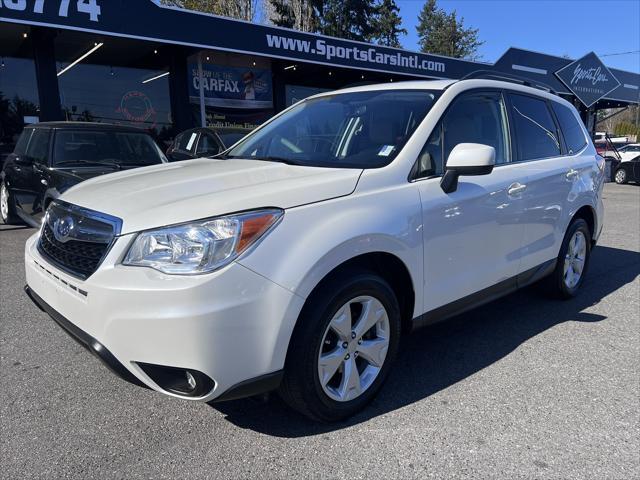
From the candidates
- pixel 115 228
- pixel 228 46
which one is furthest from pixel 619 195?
pixel 115 228

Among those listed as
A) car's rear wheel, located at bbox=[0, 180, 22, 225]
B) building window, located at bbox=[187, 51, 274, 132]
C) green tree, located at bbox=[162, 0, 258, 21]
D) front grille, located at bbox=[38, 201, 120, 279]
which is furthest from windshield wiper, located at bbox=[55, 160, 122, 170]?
green tree, located at bbox=[162, 0, 258, 21]

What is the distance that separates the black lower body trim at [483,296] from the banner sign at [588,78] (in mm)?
20823

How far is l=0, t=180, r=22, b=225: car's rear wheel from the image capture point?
301 inches

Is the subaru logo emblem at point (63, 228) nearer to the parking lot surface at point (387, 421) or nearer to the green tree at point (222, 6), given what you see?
the parking lot surface at point (387, 421)

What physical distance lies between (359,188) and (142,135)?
216 inches

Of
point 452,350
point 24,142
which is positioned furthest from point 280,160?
point 24,142

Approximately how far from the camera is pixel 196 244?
2.17 metres

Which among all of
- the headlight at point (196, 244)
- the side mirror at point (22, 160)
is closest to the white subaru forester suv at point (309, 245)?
the headlight at point (196, 244)

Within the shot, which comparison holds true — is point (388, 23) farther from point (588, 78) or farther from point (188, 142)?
point (188, 142)

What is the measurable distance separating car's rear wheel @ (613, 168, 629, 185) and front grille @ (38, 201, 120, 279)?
2175 cm

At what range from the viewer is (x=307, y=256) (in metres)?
2.30

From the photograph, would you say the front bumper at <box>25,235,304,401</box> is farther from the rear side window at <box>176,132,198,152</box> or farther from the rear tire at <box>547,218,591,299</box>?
the rear side window at <box>176,132,198,152</box>

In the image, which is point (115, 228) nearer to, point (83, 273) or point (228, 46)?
point (83, 273)

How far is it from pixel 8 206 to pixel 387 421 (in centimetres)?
736
